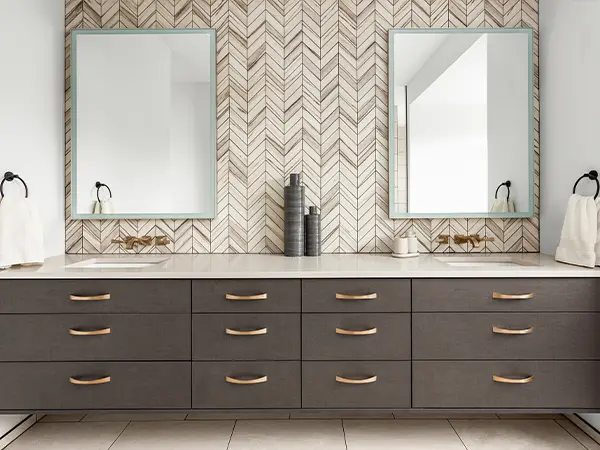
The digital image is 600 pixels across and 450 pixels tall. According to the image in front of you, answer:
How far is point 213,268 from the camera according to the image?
2033 millimetres

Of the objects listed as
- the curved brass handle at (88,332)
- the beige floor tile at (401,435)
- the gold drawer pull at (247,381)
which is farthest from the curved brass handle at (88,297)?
the beige floor tile at (401,435)

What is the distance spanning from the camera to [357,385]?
1.95 m

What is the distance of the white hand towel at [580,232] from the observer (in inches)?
77.9

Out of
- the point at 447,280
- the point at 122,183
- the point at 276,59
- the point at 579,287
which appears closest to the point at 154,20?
the point at 276,59

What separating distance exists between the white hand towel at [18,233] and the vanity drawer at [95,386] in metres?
0.43

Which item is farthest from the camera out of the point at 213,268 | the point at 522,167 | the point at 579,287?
the point at 522,167

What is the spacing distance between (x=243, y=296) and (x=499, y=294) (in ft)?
3.40

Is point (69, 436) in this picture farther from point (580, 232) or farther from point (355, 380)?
point (580, 232)

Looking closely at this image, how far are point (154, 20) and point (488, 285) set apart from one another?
2.17m

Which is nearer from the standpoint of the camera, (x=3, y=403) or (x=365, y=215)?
(x=3, y=403)

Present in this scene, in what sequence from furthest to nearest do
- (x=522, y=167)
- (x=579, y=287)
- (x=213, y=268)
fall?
1. (x=522, y=167)
2. (x=213, y=268)
3. (x=579, y=287)

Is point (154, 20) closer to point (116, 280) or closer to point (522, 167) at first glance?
point (116, 280)

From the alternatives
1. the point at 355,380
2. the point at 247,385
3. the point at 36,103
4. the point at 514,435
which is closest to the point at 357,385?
the point at 355,380

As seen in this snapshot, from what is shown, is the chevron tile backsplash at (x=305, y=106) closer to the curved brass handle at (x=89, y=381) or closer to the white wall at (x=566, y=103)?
the white wall at (x=566, y=103)
